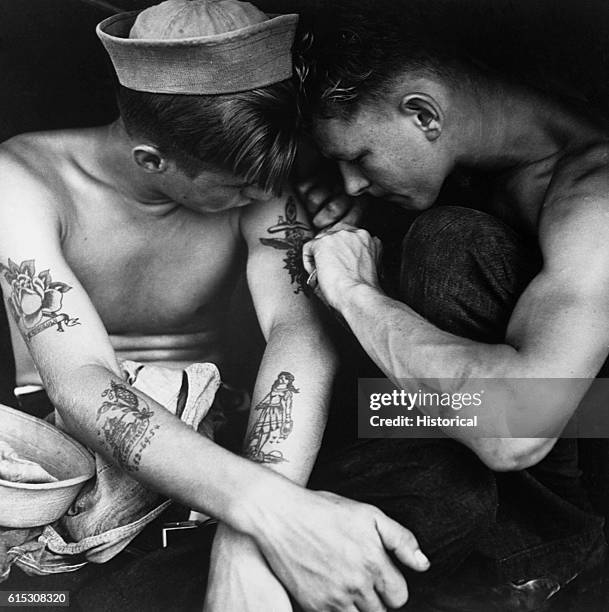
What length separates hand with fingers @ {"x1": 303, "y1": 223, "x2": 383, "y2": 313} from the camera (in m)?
1.05

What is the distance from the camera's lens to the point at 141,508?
3.48ft

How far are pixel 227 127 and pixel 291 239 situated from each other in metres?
0.18

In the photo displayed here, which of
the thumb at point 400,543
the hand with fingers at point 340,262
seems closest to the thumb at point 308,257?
the hand with fingers at point 340,262

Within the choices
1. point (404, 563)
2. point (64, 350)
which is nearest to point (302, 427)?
point (404, 563)

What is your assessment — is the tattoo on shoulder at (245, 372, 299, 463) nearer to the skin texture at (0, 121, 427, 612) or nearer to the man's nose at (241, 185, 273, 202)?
the skin texture at (0, 121, 427, 612)

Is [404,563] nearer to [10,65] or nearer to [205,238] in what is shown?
[205,238]

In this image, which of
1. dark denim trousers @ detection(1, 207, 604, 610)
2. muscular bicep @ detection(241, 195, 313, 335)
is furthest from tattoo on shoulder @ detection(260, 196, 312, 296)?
dark denim trousers @ detection(1, 207, 604, 610)

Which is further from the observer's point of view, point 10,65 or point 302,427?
point 10,65

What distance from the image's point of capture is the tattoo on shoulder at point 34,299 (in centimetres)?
103

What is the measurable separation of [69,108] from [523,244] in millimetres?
637

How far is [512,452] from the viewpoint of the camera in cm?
92

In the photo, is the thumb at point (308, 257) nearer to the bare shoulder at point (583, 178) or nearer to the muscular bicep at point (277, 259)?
the muscular bicep at point (277, 259)

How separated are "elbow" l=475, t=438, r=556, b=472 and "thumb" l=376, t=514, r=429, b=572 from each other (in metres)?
0.12

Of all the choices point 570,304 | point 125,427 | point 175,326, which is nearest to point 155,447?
point 125,427
